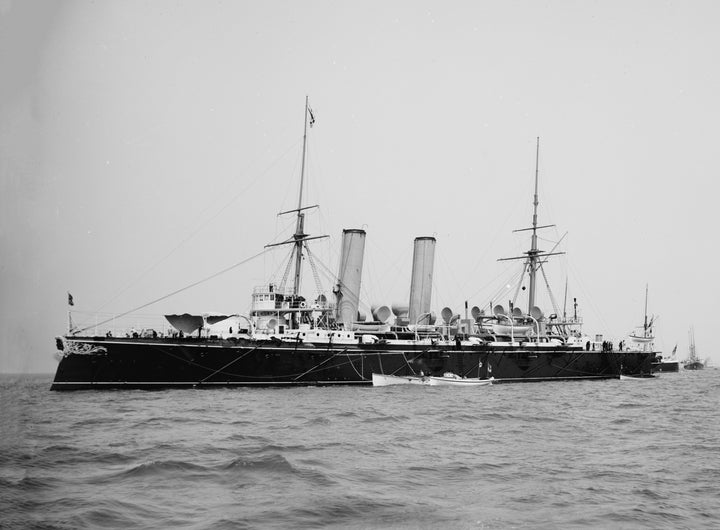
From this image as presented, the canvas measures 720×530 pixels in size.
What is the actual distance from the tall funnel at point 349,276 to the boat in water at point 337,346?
75 millimetres

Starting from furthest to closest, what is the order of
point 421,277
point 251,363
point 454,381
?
point 421,277
point 454,381
point 251,363

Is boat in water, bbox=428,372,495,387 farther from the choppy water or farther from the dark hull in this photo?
the choppy water

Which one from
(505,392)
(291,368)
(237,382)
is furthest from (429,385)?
(237,382)

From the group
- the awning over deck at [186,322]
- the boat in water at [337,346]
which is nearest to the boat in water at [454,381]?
the boat in water at [337,346]

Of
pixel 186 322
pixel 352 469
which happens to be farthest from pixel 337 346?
pixel 352 469

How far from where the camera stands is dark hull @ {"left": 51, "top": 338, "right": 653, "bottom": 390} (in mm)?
36844

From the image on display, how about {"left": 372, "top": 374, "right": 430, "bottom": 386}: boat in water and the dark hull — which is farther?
{"left": 372, "top": 374, "right": 430, "bottom": 386}: boat in water

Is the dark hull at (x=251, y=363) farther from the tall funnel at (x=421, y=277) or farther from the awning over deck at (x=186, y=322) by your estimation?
the tall funnel at (x=421, y=277)

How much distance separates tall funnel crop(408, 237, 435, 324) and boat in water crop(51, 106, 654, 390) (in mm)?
82

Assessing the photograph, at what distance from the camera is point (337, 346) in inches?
1714

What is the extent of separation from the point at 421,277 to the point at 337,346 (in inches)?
522

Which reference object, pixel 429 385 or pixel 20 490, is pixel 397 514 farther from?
pixel 429 385

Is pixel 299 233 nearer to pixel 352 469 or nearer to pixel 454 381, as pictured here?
pixel 454 381

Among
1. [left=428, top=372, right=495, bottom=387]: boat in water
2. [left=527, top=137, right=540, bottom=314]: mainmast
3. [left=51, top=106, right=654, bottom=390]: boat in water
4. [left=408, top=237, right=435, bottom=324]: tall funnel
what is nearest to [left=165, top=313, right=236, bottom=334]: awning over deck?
[left=51, top=106, right=654, bottom=390]: boat in water
